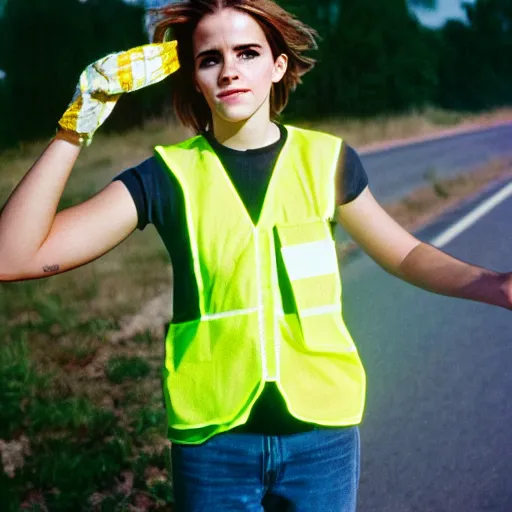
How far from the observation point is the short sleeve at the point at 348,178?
1.58m

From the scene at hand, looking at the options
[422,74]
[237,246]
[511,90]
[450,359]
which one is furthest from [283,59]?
[511,90]

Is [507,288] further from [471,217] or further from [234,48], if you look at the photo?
[471,217]

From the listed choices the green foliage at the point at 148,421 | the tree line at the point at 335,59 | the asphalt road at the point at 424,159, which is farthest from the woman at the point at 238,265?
the tree line at the point at 335,59

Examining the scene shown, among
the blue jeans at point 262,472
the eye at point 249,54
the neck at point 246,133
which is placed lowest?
the blue jeans at point 262,472

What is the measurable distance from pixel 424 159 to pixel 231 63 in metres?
12.2

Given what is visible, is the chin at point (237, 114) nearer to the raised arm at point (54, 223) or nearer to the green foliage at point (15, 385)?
the raised arm at point (54, 223)

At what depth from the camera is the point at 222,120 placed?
1561mm

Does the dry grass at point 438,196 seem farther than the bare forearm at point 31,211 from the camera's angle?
Yes

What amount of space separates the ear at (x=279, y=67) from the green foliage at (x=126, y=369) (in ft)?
8.22

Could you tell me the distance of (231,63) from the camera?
1512 mm

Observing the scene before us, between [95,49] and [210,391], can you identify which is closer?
[210,391]

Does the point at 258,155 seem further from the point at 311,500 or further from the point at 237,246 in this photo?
the point at 311,500

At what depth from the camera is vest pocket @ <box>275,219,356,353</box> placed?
58.7 inches

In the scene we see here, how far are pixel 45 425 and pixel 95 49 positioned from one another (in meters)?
14.3
